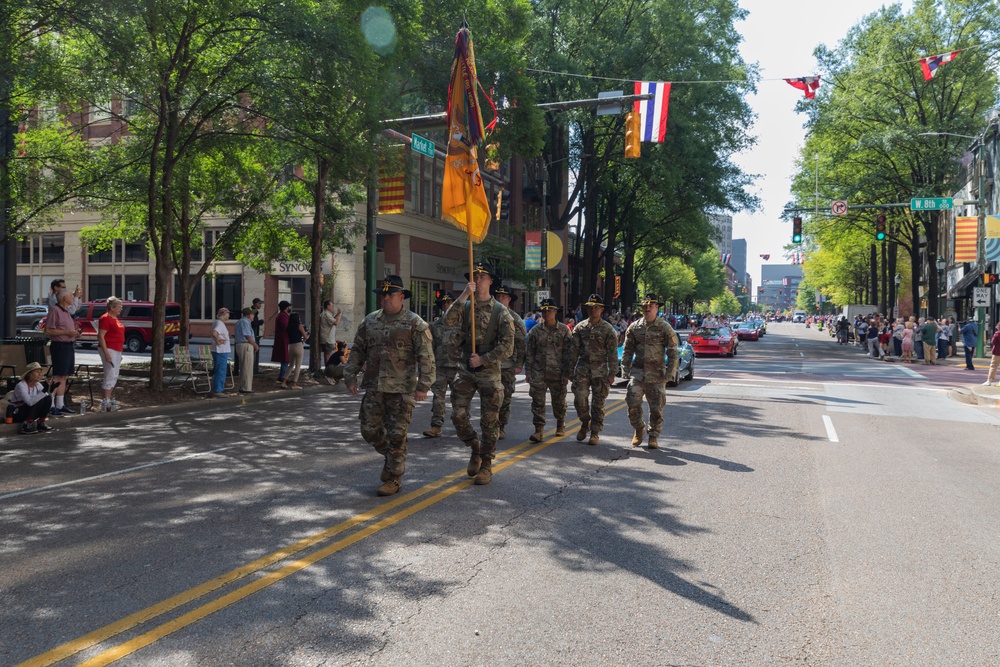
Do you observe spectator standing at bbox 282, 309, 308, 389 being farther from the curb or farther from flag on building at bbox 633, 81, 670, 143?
flag on building at bbox 633, 81, 670, 143

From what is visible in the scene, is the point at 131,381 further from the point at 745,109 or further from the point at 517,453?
A: the point at 745,109

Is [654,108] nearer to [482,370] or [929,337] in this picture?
[929,337]

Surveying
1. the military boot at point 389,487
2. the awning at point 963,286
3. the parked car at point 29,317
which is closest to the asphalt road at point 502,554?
the military boot at point 389,487

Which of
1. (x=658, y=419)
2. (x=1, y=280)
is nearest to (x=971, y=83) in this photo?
(x=658, y=419)

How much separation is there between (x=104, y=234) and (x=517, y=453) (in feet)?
53.8

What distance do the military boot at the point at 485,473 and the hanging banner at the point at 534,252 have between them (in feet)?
73.9

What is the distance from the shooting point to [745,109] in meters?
34.0

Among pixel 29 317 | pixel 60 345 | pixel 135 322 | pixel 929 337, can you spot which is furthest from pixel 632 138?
pixel 29 317

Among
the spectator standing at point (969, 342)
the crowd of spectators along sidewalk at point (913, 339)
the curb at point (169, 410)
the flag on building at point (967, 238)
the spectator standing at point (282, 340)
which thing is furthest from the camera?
the flag on building at point (967, 238)

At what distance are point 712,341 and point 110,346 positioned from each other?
2467 cm

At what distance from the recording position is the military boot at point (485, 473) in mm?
7309

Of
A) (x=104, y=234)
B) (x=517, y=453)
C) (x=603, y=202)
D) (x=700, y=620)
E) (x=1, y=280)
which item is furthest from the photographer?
(x=603, y=202)

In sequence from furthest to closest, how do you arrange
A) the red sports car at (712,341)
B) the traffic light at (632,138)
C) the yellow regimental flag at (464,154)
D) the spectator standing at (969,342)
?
the red sports car at (712,341) < the spectator standing at (969,342) < the traffic light at (632,138) < the yellow regimental flag at (464,154)

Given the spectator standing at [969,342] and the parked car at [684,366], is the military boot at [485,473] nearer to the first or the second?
the parked car at [684,366]
